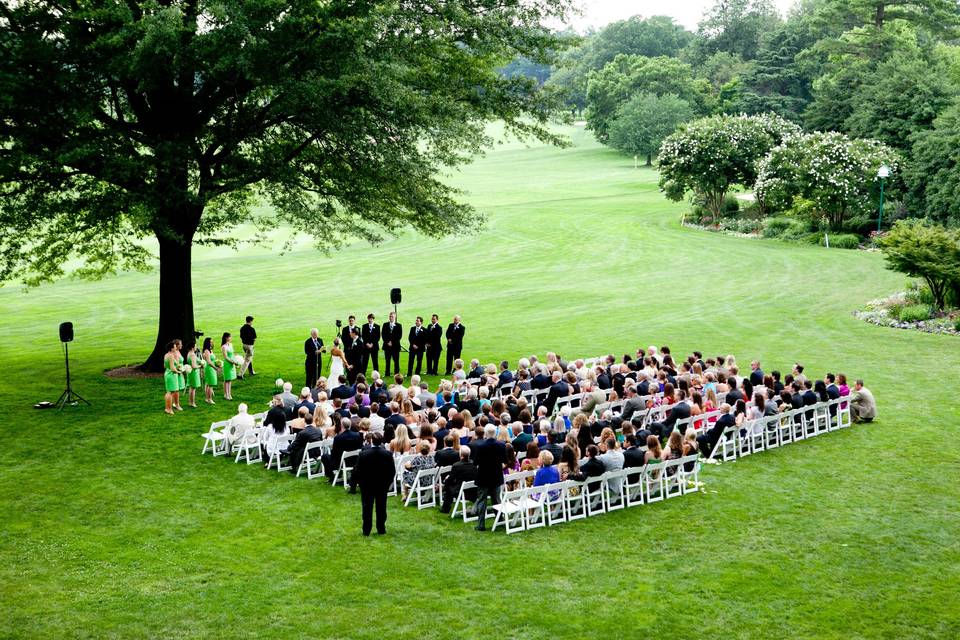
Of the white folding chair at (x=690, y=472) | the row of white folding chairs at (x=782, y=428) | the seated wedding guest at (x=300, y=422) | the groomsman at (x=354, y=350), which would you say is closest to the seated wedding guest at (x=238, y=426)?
the seated wedding guest at (x=300, y=422)

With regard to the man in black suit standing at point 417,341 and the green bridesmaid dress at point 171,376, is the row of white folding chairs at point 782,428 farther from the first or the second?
the green bridesmaid dress at point 171,376

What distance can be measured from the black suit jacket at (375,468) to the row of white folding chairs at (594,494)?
165 centimetres

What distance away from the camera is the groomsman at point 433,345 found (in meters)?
24.1

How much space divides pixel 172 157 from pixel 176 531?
9.65m

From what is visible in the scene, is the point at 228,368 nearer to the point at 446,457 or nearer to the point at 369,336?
the point at 369,336

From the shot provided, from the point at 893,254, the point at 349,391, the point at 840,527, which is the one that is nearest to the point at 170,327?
the point at 349,391

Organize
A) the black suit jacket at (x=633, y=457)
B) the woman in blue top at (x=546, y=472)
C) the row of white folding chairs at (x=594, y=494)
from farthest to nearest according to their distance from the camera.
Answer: the black suit jacket at (x=633, y=457), the woman in blue top at (x=546, y=472), the row of white folding chairs at (x=594, y=494)

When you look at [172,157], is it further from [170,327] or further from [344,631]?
[344,631]

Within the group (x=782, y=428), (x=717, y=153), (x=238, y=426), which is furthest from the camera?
(x=717, y=153)

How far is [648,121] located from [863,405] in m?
81.2

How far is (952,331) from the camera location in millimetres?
28438

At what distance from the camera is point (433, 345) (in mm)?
24312

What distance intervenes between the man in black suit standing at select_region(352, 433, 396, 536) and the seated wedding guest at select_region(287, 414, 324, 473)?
9.13 feet

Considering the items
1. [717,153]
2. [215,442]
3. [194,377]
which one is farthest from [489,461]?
[717,153]
